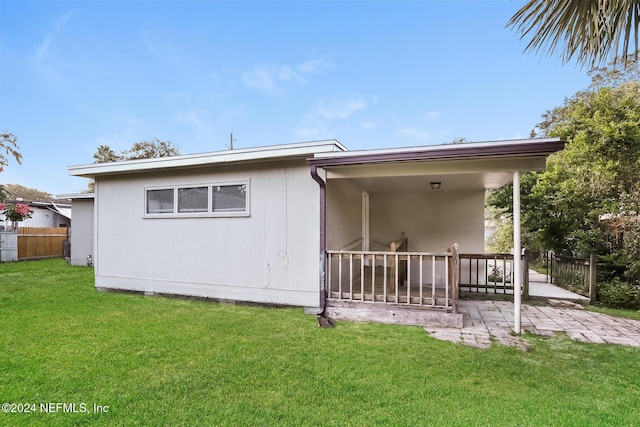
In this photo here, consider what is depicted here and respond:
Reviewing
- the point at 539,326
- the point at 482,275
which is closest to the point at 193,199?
the point at 539,326

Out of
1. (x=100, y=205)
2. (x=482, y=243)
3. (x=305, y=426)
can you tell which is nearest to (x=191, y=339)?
(x=305, y=426)

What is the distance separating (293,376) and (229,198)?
3.72 meters

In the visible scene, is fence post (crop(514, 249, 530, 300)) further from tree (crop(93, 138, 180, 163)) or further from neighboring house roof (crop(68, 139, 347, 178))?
tree (crop(93, 138, 180, 163))

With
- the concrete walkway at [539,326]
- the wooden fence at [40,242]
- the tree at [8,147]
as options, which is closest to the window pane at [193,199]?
the concrete walkway at [539,326]

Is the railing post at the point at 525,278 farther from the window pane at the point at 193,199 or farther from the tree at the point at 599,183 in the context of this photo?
the window pane at the point at 193,199

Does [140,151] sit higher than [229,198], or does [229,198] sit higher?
[140,151]

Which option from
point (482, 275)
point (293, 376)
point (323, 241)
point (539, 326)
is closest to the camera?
point (293, 376)

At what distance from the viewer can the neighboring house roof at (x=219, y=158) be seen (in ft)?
16.1

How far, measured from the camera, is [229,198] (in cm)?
585

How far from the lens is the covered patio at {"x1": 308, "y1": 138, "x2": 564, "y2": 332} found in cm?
418

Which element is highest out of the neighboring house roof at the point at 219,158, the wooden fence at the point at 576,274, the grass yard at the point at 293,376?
the neighboring house roof at the point at 219,158

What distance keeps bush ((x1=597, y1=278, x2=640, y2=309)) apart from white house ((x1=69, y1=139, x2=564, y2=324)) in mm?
2229

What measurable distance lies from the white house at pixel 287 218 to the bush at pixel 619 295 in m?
2.23

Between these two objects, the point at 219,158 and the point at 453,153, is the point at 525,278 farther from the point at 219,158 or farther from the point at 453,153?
the point at 219,158
